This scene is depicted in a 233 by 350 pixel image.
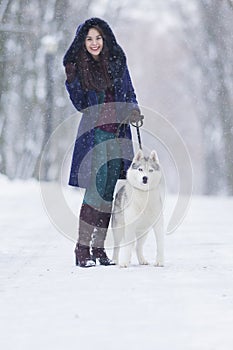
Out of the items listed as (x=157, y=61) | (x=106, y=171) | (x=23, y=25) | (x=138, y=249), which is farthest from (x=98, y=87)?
(x=157, y=61)

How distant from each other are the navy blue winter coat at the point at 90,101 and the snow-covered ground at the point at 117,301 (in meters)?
0.98

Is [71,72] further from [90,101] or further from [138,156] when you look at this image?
[138,156]

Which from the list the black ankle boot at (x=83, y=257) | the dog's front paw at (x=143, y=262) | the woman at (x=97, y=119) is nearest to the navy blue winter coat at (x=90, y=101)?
the woman at (x=97, y=119)

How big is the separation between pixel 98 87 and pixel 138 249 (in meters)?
1.61

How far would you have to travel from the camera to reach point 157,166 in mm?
8039

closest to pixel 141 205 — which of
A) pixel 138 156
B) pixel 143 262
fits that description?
pixel 138 156

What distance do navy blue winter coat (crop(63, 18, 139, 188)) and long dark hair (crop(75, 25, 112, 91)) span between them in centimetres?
4

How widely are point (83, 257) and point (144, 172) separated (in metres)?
1.01

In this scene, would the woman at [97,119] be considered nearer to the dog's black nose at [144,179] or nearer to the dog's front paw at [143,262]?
the dog's front paw at [143,262]

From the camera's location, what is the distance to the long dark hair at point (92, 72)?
26.3 feet

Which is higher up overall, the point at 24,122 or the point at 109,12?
the point at 109,12

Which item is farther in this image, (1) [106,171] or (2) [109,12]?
(2) [109,12]

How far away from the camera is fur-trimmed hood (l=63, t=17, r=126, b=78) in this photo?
26.3ft

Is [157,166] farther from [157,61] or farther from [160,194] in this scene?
[157,61]
